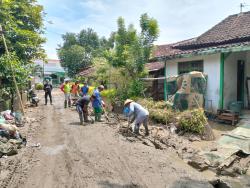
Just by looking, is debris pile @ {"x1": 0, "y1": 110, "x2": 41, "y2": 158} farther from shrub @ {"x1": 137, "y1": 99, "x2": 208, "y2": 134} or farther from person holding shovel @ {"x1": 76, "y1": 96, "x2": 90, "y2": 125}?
shrub @ {"x1": 137, "y1": 99, "x2": 208, "y2": 134}

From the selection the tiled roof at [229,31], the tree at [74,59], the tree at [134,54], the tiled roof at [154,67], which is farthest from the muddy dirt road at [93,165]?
the tree at [74,59]

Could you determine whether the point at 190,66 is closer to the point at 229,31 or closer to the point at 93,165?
the point at 229,31

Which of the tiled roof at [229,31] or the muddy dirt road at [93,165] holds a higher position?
the tiled roof at [229,31]

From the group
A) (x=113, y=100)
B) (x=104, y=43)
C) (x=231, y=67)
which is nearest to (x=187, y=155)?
(x=231, y=67)

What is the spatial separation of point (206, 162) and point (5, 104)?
9.78 metres

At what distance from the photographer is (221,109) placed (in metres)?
11.7

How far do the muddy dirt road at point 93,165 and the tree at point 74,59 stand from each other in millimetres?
34960

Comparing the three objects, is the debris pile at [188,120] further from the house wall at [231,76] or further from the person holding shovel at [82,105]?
the person holding shovel at [82,105]

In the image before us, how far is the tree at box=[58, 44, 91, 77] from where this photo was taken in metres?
42.8

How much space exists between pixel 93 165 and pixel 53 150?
1.74 metres

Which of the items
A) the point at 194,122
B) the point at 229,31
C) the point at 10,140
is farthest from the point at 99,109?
the point at 229,31

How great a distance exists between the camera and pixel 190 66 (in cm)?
1372

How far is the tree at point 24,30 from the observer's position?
1348cm

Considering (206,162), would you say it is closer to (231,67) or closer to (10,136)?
(10,136)
